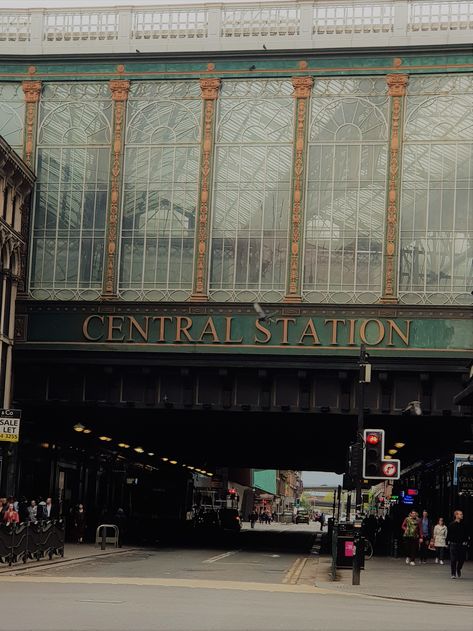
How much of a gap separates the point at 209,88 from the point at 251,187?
15.0 ft

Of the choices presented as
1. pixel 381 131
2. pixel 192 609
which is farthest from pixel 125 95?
pixel 192 609

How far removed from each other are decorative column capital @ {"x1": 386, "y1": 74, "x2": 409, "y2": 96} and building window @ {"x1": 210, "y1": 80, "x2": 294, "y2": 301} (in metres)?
4.12

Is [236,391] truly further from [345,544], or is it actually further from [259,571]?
[345,544]

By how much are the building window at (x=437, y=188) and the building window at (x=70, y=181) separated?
12742mm

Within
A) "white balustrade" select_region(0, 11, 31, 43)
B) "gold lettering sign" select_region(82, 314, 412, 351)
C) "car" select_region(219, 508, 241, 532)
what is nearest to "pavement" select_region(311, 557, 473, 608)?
"gold lettering sign" select_region(82, 314, 412, 351)

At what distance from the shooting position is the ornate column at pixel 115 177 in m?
48.0

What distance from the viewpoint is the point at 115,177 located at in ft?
160

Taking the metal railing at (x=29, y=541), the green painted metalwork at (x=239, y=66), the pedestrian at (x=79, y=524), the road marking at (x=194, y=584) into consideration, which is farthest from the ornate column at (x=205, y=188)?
the road marking at (x=194, y=584)

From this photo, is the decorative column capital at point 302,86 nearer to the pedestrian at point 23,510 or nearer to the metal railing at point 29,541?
the pedestrian at point 23,510

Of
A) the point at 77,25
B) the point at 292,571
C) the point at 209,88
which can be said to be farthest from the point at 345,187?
the point at 292,571

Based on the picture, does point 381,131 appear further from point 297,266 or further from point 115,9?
point 115,9

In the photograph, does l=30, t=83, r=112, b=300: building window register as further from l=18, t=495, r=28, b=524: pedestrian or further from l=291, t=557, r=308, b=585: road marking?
l=291, t=557, r=308, b=585: road marking

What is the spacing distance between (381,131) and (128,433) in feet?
71.7

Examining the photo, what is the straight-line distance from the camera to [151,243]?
158 feet
